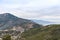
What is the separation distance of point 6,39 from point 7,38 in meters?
1.12

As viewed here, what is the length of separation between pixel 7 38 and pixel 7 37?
2.59 ft

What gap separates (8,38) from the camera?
130875mm

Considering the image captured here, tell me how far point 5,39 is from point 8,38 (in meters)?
2.47

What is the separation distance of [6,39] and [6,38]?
79cm

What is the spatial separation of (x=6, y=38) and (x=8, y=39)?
6.03 ft

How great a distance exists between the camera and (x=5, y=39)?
428ft

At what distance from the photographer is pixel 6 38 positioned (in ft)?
428

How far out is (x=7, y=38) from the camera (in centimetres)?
13088

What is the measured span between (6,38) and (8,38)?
158cm

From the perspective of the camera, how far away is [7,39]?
131000 millimetres

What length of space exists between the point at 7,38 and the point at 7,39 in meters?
0.82

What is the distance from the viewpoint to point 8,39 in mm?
131125

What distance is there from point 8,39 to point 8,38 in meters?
0.86
